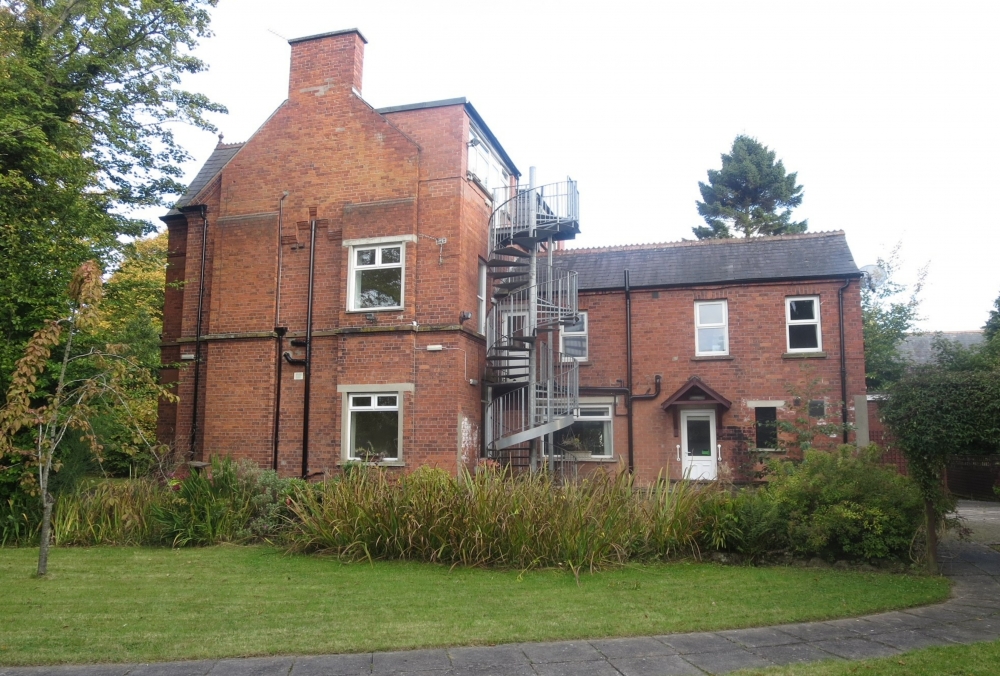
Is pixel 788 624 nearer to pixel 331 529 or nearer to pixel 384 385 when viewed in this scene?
pixel 331 529

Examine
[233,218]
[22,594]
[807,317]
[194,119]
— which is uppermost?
[194,119]

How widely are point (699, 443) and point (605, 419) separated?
2206mm

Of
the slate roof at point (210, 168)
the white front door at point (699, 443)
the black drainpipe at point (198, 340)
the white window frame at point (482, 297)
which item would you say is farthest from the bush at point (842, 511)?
the slate roof at point (210, 168)

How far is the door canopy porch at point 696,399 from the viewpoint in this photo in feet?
52.3

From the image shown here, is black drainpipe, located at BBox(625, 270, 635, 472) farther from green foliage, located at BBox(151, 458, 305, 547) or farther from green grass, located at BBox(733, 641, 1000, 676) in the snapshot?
green grass, located at BBox(733, 641, 1000, 676)

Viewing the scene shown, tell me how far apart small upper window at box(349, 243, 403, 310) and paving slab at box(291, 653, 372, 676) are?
344 inches

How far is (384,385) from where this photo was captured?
13.4 meters

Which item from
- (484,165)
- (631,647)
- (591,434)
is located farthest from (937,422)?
(484,165)

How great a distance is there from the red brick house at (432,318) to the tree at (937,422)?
6.12 meters

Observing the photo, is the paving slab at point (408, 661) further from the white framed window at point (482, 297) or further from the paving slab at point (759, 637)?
the white framed window at point (482, 297)

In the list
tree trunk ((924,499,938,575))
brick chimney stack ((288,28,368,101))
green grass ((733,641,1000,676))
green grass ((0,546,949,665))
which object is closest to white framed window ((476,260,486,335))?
brick chimney stack ((288,28,368,101))

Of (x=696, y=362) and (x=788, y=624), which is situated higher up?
(x=696, y=362)

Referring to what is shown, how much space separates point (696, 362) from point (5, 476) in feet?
44.0

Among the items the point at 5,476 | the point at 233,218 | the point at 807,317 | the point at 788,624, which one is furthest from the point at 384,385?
the point at 807,317
